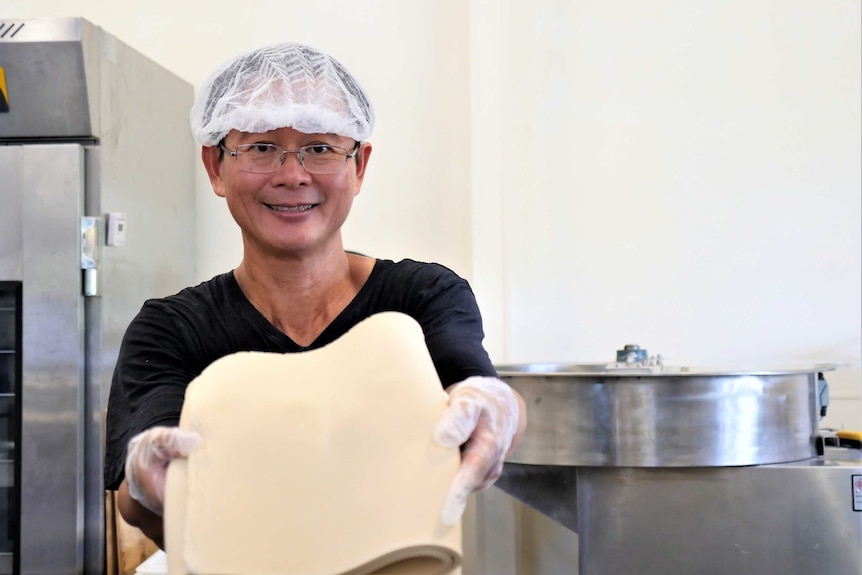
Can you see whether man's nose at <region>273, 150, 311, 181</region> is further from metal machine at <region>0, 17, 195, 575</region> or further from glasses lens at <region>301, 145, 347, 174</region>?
metal machine at <region>0, 17, 195, 575</region>

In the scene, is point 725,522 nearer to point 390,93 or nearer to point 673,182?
point 673,182

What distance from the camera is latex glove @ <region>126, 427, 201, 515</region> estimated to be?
97 centimetres

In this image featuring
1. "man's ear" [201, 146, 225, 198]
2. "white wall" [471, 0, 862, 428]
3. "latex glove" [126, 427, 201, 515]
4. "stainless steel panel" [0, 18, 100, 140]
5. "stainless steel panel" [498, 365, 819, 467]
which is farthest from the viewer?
Result: "white wall" [471, 0, 862, 428]

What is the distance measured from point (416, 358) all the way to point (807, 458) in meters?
1.37

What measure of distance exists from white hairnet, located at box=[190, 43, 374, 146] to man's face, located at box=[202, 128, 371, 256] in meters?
0.02

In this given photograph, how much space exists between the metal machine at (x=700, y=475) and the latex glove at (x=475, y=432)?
998mm

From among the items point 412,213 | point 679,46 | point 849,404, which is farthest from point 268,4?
point 849,404

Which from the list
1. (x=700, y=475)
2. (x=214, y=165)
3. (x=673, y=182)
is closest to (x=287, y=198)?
(x=214, y=165)

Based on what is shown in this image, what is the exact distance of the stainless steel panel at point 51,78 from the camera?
2355 mm

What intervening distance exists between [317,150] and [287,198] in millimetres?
80

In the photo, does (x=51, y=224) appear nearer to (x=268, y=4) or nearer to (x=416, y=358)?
(x=268, y=4)

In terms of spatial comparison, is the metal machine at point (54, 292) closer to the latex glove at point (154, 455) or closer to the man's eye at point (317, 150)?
the man's eye at point (317, 150)

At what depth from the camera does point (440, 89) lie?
118 inches

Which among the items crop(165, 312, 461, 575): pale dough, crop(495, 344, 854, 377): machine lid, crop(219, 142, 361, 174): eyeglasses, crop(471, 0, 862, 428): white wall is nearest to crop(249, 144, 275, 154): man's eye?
crop(219, 142, 361, 174): eyeglasses
